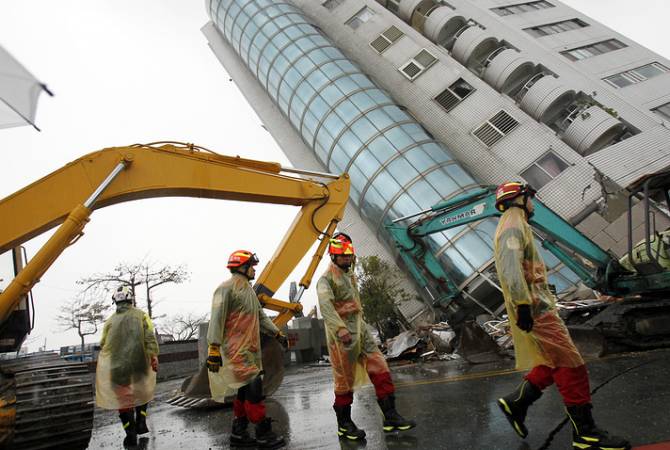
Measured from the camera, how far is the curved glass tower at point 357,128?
59.5 feet

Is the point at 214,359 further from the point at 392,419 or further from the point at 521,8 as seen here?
the point at 521,8

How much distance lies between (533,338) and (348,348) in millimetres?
1625

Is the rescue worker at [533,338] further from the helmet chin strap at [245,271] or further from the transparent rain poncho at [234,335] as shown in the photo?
the helmet chin strap at [245,271]

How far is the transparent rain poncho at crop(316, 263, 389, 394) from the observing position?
4.07 meters

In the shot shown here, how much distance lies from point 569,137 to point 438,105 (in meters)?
6.36

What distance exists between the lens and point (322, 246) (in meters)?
7.37

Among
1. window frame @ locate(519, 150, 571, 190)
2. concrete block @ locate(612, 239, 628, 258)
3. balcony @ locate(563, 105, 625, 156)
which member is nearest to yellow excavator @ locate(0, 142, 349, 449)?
concrete block @ locate(612, 239, 628, 258)

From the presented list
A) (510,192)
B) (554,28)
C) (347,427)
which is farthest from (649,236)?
(554,28)

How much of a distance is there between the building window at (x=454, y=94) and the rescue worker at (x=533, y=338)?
19503 millimetres

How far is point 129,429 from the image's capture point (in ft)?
15.9

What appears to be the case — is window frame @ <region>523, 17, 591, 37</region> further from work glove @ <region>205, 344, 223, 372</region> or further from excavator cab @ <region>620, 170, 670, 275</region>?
work glove @ <region>205, 344, 223, 372</region>

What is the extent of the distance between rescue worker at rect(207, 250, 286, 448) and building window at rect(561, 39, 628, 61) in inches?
884

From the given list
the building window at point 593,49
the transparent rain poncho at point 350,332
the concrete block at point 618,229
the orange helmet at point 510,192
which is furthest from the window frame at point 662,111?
the transparent rain poncho at point 350,332

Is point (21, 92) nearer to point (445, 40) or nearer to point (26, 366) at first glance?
point (26, 366)
